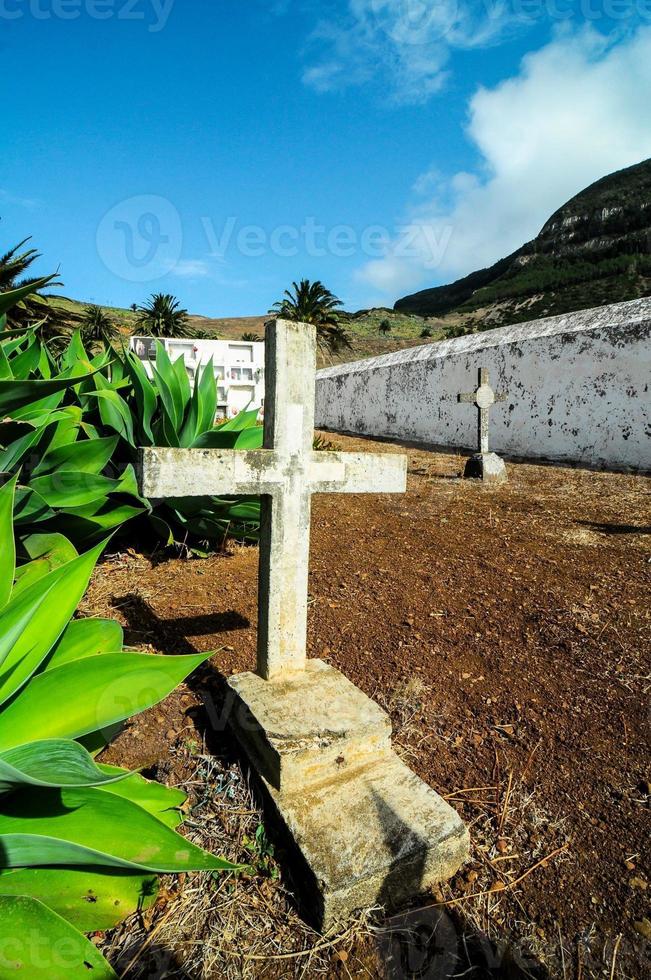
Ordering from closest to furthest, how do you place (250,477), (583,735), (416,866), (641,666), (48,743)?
1. (48,743)
2. (416,866)
3. (250,477)
4. (583,735)
5. (641,666)

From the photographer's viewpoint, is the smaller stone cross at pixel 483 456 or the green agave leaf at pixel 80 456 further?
the smaller stone cross at pixel 483 456

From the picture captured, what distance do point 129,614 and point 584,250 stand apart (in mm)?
47435

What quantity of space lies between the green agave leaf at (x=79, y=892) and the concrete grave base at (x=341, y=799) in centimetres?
44

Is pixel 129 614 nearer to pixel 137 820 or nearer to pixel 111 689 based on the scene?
pixel 111 689

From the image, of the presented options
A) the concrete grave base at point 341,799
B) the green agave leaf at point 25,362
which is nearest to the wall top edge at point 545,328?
the green agave leaf at point 25,362

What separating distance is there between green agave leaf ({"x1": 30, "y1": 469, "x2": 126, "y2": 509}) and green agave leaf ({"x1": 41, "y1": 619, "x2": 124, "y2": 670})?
45.7 inches

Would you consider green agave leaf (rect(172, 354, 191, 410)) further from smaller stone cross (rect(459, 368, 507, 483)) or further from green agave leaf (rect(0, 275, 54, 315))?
smaller stone cross (rect(459, 368, 507, 483))

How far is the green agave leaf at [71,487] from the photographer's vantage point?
240 cm

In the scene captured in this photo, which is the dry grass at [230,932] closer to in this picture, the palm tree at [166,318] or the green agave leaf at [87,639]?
the green agave leaf at [87,639]

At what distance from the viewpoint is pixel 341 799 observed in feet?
4.96

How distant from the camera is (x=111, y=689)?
119 cm

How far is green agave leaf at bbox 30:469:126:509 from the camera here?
240cm

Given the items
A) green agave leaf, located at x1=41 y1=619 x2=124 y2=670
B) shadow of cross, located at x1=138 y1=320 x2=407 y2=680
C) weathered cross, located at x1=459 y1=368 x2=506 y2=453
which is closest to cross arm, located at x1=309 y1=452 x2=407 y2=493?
shadow of cross, located at x1=138 y1=320 x2=407 y2=680

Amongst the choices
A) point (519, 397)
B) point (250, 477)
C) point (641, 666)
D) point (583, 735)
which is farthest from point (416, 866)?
point (519, 397)
